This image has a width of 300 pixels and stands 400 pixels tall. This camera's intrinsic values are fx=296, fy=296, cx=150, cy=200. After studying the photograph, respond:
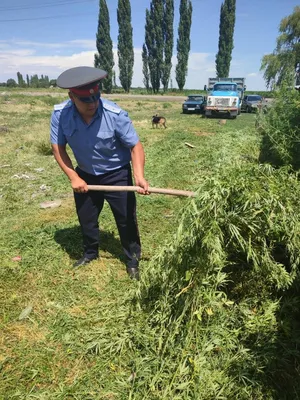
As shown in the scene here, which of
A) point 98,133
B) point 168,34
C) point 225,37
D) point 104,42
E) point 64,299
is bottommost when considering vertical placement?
point 64,299

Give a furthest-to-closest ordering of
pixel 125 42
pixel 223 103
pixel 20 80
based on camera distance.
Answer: pixel 20 80 → pixel 125 42 → pixel 223 103

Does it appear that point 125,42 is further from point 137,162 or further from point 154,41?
point 137,162

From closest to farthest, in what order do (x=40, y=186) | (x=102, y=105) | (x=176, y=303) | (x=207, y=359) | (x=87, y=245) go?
(x=207, y=359), (x=176, y=303), (x=102, y=105), (x=87, y=245), (x=40, y=186)

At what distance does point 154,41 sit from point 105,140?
42573mm

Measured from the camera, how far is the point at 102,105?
263 cm

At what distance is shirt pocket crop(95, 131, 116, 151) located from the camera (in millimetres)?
2645

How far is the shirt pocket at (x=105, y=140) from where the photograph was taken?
8.68 ft

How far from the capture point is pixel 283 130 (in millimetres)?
5523

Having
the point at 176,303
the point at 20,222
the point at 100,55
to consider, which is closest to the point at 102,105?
the point at 176,303

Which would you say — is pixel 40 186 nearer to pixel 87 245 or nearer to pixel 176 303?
pixel 87 245

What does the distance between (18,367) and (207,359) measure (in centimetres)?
133

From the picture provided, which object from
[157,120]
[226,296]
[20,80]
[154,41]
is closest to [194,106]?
[157,120]

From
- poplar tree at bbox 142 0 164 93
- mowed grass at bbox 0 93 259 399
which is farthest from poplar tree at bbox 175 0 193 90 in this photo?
mowed grass at bbox 0 93 259 399

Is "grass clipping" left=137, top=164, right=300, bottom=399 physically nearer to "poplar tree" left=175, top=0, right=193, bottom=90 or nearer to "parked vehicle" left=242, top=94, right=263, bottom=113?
"parked vehicle" left=242, top=94, right=263, bottom=113
